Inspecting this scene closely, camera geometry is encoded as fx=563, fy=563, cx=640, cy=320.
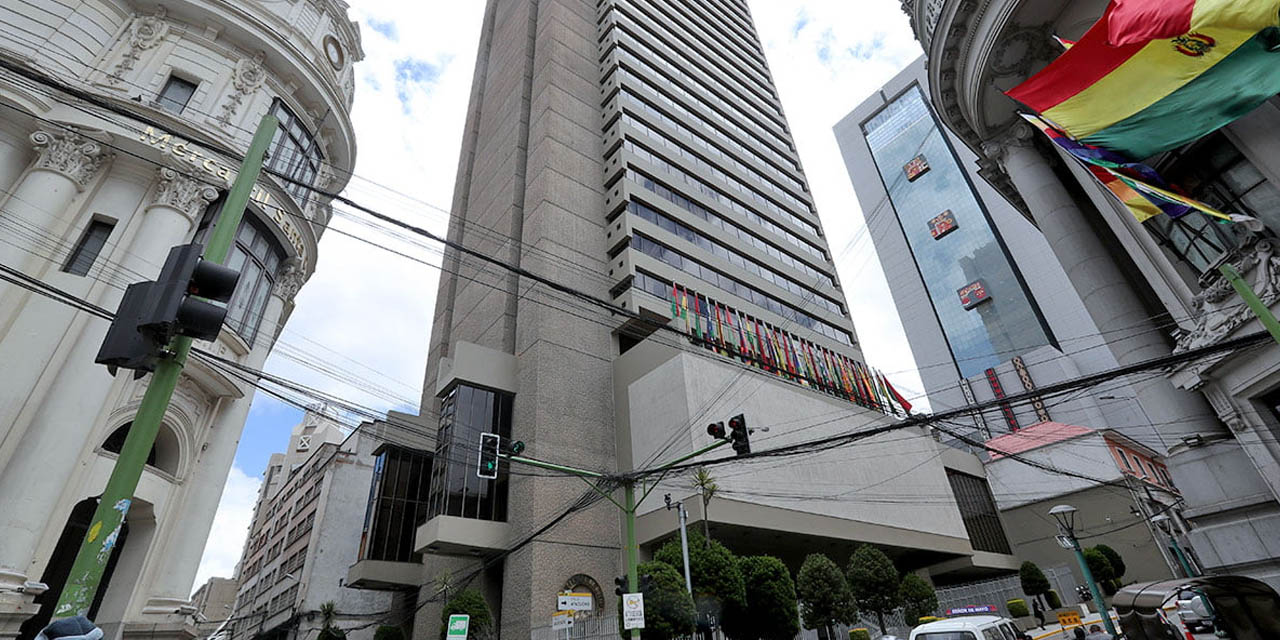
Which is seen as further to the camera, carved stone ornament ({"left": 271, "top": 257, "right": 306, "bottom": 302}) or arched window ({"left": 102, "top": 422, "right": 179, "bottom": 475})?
carved stone ornament ({"left": 271, "top": 257, "right": 306, "bottom": 302})

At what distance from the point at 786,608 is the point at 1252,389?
15.3 metres

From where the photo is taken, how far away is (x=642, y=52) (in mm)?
50812

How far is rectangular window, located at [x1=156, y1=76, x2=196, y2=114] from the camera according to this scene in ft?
62.5

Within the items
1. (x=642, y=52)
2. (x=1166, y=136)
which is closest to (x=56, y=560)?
(x=1166, y=136)

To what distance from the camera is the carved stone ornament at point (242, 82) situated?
19.6 m

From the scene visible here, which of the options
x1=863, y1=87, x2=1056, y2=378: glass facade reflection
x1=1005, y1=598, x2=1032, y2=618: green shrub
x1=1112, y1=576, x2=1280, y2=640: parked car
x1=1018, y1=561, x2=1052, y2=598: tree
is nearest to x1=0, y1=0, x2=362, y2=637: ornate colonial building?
x1=1112, y1=576, x2=1280, y2=640: parked car

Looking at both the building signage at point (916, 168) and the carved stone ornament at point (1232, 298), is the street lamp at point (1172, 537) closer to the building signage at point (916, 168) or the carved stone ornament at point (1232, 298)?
the carved stone ornament at point (1232, 298)

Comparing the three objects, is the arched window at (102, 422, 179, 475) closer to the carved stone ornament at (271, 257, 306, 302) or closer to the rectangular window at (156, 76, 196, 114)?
the carved stone ornament at (271, 257, 306, 302)

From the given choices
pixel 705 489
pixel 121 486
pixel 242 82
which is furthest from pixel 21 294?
pixel 705 489

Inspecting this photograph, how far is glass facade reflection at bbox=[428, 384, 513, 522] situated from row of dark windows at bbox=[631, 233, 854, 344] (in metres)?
14.3

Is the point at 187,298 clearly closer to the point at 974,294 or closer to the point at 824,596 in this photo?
the point at 824,596

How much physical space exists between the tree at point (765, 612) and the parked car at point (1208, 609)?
1072cm

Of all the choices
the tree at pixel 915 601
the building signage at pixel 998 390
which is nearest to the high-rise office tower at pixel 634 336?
the tree at pixel 915 601

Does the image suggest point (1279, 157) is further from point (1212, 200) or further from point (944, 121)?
point (944, 121)
